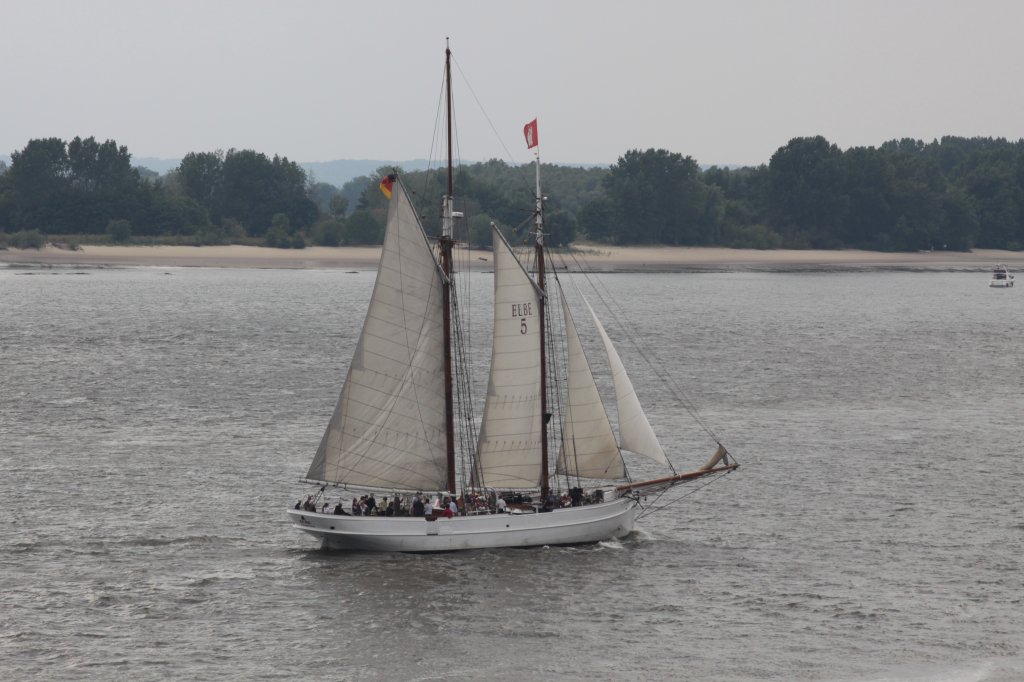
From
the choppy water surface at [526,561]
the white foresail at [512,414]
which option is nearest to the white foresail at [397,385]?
the white foresail at [512,414]

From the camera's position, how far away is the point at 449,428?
55656 mm

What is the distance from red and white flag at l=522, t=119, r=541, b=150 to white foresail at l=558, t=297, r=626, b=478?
639 centimetres

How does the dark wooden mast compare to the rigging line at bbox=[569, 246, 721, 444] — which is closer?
the dark wooden mast

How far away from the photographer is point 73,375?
104 m

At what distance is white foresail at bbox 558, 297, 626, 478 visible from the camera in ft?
181

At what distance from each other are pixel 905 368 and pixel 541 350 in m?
69.0

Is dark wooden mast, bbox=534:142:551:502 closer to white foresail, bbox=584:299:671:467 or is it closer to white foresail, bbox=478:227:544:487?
white foresail, bbox=478:227:544:487

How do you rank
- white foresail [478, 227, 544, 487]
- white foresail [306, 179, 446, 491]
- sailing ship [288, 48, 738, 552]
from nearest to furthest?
sailing ship [288, 48, 738, 552], white foresail [306, 179, 446, 491], white foresail [478, 227, 544, 487]

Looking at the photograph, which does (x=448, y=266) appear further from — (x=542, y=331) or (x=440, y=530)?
(x=440, y=530)

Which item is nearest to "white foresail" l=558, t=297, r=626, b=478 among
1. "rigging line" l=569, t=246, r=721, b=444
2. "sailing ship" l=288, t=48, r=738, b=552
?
"sailing ship" l=288, t=48, r=738, b=552

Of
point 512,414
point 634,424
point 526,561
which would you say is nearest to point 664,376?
point 634,424

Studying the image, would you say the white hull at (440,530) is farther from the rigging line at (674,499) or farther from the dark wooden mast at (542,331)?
the rigging line at (674,499)

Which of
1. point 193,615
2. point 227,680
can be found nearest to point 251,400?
point 193,615

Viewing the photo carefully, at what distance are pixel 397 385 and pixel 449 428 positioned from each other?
2741 millimetres
